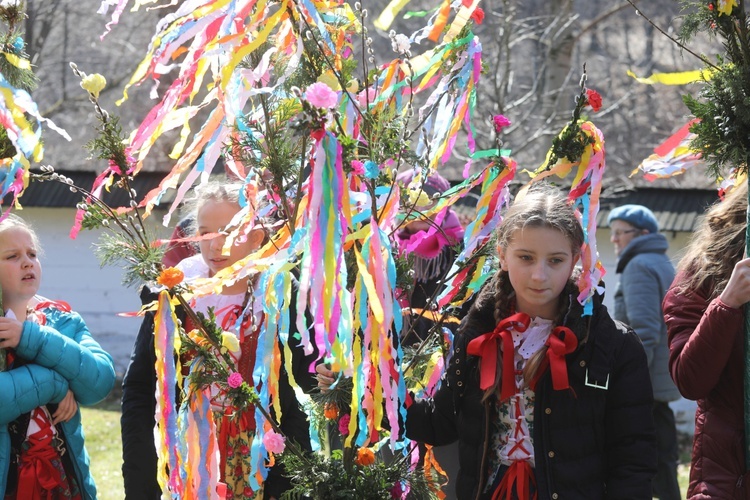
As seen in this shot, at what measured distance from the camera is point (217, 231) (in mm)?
3225

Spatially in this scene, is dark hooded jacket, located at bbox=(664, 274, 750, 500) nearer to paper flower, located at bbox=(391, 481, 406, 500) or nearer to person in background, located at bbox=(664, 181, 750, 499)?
person in background, located at bbox=(664, 181, 750, 499)

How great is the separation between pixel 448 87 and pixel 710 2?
2.23 ft

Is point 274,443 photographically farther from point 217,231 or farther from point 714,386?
point 714,386

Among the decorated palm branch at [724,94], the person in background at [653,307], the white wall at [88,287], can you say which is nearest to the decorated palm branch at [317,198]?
the decorated palm branch at [724,94]

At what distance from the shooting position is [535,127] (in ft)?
37.2

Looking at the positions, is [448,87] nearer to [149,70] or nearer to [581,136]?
[581,136]

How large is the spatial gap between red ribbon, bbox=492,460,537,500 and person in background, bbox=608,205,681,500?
9.87ft

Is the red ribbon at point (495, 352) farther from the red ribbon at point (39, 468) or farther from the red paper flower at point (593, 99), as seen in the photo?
the red ribbon at point (39, 468)

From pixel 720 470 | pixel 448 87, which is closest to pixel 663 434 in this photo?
pixel 720 470

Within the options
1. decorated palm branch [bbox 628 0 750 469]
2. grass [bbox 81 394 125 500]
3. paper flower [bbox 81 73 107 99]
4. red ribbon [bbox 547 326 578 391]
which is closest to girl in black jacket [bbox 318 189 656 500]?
red ribbon [bbox 547 326 578 391]

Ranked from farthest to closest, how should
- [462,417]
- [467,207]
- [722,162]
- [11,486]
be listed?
[467,207] → [11,486] → [462,417] → [722,162]

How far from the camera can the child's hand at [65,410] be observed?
318 centimetres

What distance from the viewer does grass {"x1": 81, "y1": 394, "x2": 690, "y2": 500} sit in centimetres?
668

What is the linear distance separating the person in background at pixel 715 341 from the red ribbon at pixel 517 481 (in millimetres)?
552
